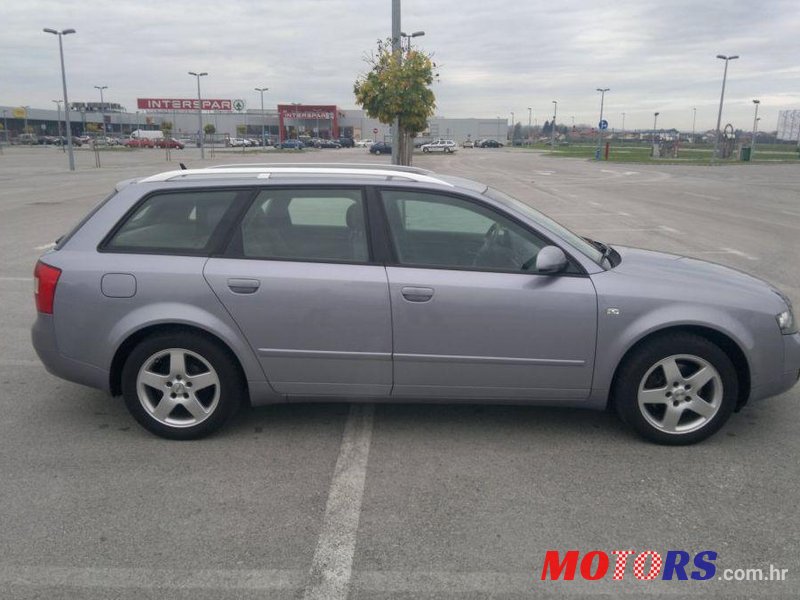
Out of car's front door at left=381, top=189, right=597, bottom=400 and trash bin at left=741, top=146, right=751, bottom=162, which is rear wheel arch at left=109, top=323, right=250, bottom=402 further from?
trash bin at left=741, top=146, right=751, bottom=162

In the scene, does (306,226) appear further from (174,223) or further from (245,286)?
(174,223)

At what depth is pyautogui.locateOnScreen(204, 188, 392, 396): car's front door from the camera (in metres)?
3.88

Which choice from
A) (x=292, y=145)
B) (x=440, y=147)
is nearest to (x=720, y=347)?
(x=440, y=147)

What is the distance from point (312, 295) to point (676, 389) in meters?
2.16

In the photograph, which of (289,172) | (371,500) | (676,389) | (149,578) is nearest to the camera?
(149,578)

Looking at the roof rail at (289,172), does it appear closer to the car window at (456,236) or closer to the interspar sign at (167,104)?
the car window at (456,236)

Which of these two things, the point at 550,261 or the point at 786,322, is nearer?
the point at 550,261

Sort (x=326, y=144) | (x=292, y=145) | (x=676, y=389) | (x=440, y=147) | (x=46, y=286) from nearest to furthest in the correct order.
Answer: (x=676, y=389)
(x=46, y=286)
(x=440, y=147)
(x=292, y=145)
(x=326, y=144)

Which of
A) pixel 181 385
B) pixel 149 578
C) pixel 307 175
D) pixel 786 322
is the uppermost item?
pixel 307 175

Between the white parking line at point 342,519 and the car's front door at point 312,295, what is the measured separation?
0.34 meters

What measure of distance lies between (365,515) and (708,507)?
1.69 meters

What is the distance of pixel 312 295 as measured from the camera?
153 inches

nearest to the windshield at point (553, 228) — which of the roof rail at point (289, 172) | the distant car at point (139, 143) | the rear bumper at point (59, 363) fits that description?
the roof rail at point (289, 172)

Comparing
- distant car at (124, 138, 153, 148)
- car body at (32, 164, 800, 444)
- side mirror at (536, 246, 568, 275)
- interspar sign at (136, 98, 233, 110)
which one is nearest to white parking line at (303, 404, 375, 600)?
car body at (32, 164, 800, 444)
